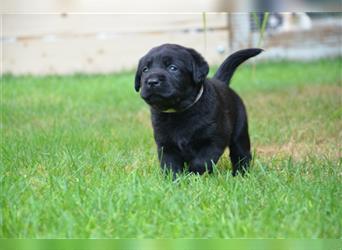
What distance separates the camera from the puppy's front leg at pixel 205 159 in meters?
3.07

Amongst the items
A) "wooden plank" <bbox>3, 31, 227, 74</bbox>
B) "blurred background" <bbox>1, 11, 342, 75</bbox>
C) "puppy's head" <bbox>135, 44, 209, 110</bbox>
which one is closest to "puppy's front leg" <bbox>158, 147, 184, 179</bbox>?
"puppy's head" <bbox>135, 44, 209, 110</bbox>

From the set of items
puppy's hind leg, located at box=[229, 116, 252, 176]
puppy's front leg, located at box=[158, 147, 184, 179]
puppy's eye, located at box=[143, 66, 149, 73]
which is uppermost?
puppy's eye, located at box=[143, 66, 149, 73]

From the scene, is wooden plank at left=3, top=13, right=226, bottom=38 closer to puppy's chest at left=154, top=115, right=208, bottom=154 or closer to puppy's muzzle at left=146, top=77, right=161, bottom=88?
puppy's chest at left=154, top=115, right=208, bottom=154

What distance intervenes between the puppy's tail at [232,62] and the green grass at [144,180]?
49 cm

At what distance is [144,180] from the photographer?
2.79 meters

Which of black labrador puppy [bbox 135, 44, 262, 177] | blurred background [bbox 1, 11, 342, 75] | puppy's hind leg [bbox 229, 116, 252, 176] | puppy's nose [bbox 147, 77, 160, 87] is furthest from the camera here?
blurred background [bbox 1, 11, 342, 75]

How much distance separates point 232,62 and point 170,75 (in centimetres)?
74

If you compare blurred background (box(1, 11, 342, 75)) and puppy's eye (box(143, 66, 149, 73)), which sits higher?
puppy's eye (box(143, 66, 149, 73))

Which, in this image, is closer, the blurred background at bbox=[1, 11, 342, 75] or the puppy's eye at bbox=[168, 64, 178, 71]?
the puppy's eye at bbox=[168, 64, 178, 71]

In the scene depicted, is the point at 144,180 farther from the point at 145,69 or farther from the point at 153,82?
the point at 145,69

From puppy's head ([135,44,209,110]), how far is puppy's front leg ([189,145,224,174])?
255mm

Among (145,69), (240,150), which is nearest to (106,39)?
(240,150)

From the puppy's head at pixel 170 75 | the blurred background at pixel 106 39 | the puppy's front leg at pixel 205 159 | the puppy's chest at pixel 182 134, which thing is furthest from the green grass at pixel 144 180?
the blurred background at pixel 106 39

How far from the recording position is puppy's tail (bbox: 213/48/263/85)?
11.7 ft
